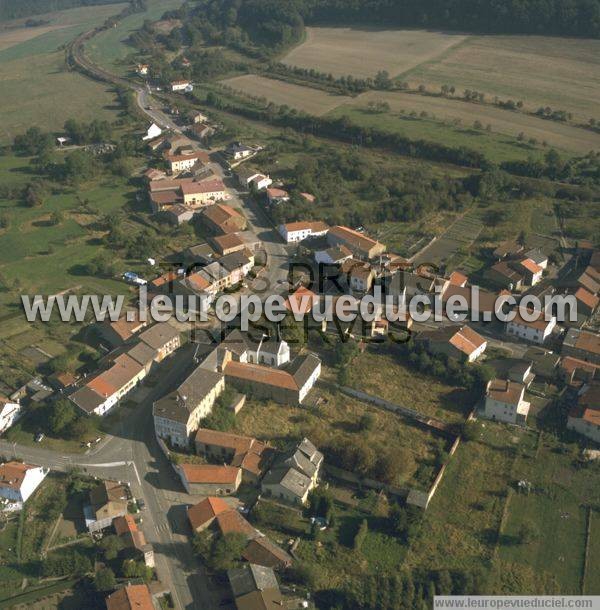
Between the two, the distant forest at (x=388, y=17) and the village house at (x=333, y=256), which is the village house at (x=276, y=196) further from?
the distant forest at (x=388, y=17)

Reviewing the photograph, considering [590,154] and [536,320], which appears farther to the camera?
[590,154]

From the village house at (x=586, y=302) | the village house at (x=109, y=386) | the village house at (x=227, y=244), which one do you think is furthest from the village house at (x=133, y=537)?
the village house at (x=586, y=302)

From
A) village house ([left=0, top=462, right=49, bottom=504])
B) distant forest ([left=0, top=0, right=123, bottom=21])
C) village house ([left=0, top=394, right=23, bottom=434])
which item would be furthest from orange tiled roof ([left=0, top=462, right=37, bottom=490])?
distant forest ([left=0, top=0, right=123, bottom=21])

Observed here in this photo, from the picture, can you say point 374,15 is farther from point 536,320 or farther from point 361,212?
point 536,320

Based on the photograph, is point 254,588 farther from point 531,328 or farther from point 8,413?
point 531,328

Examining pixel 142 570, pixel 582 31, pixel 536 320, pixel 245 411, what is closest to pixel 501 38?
pixel 582 31

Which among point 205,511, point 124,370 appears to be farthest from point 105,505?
point 124,370
